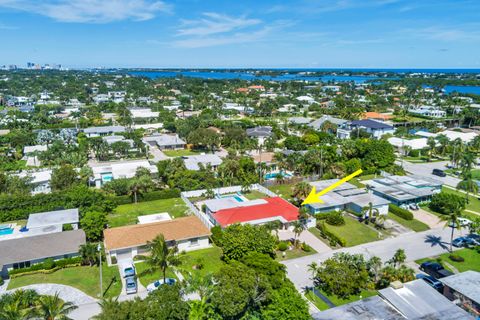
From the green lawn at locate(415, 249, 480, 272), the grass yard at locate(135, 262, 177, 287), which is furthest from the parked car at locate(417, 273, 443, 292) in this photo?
the grass yard at locate(135, 262, 177, 287)

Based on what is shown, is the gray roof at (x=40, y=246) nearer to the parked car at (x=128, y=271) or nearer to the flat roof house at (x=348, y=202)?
the parked car at (x=128, y=271)

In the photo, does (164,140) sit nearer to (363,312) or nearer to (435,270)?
(435,270)

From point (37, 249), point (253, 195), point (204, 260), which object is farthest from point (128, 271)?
point (253, 195)

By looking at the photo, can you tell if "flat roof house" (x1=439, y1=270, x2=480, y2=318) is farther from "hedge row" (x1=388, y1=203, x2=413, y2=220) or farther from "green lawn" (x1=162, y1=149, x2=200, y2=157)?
"green lawn" (x1=162, y1=149, x2=200, y2=157)

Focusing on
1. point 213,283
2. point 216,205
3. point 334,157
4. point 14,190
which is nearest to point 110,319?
point 213,283

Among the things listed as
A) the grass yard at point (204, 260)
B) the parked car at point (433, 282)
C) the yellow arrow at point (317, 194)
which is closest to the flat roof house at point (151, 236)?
the grass yard at point (204, 260)

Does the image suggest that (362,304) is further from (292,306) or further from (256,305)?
(256,305)

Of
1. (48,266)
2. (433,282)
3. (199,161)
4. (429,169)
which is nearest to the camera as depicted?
(433,282)
